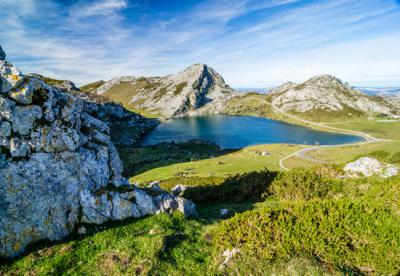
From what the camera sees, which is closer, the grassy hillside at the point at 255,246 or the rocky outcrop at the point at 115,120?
the grassy hillside at the point at 255,246

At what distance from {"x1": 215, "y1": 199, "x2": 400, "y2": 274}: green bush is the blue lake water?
10193cm

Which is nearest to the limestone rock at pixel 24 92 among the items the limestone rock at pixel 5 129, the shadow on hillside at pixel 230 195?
the limestone rock at pixel 5 129

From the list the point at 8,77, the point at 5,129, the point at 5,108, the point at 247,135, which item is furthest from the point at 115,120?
the point at 5,129

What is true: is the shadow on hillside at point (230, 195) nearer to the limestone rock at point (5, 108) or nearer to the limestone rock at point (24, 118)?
the limestone rock at point (24, 118)

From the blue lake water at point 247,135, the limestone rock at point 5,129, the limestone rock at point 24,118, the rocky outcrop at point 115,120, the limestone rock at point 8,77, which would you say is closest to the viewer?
the limestone rock at point 5,129

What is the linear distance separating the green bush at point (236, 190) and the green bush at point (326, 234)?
38.7ft

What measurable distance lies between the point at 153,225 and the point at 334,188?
1834 centimetres

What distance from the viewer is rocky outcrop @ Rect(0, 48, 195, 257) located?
13.4 meters

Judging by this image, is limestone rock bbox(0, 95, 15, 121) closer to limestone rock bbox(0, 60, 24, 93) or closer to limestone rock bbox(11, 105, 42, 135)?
limestone rock bbox(11, 105, 42, 135)

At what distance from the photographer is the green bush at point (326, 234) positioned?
11.0 meters

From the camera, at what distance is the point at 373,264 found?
10.7m

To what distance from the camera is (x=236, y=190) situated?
2630 centimetres

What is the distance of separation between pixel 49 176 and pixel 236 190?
17867mm

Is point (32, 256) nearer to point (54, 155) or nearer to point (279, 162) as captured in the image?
point (54, 155)
